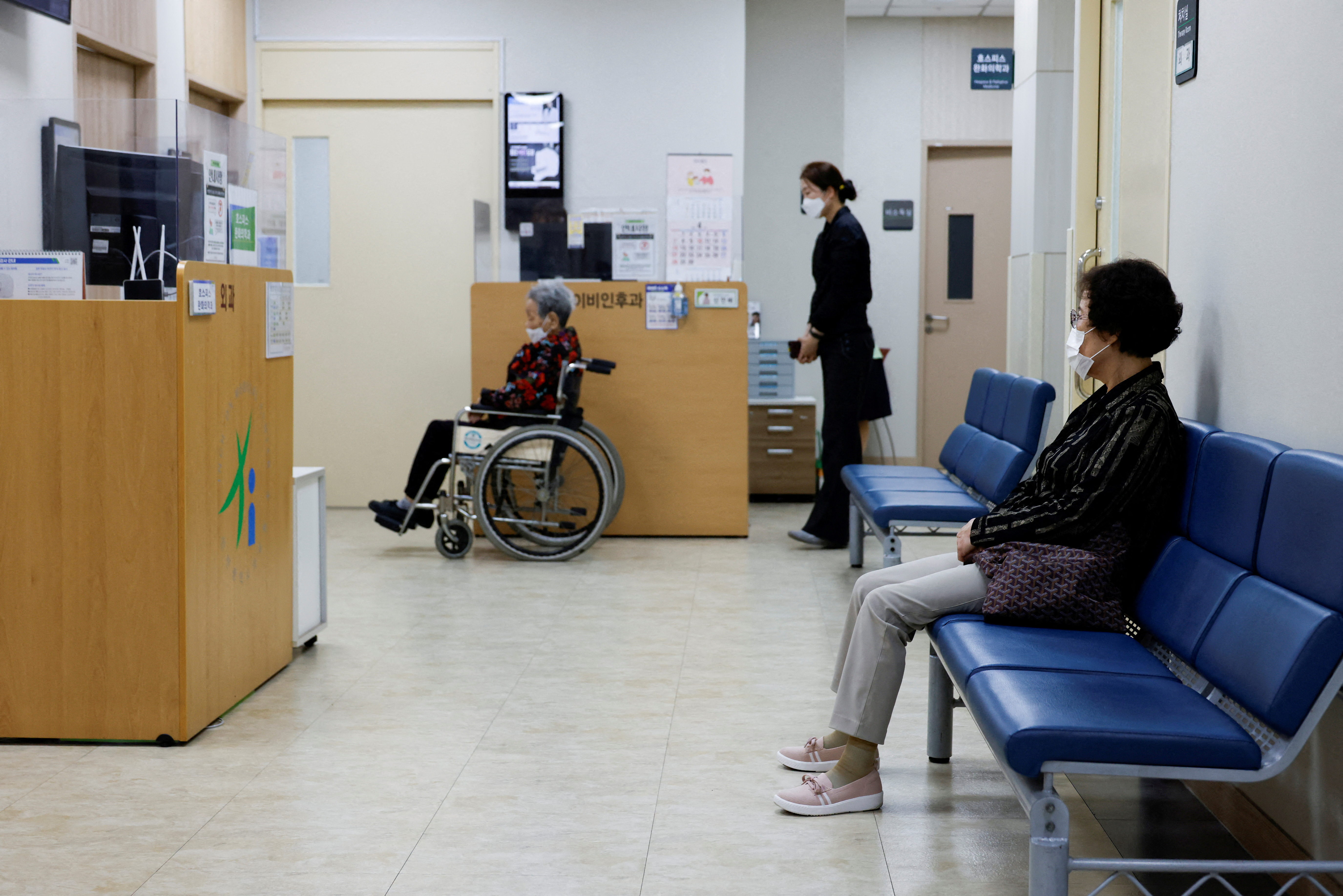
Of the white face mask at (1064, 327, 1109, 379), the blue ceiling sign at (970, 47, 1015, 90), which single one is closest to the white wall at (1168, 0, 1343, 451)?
the white face mask at (1064, 327, 1109, 379)

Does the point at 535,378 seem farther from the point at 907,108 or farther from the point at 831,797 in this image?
the point at 907,108

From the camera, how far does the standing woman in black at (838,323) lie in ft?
18.0

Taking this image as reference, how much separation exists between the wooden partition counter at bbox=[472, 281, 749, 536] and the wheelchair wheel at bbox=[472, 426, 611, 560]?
1.66 feet

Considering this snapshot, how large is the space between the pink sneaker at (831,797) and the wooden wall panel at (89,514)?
146 centimetres

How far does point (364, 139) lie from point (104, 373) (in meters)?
4.10

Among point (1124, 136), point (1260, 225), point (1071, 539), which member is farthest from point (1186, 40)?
point (1071, 539)

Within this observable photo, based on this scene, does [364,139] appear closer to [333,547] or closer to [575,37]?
[575,37]

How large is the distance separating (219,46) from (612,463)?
294 cm

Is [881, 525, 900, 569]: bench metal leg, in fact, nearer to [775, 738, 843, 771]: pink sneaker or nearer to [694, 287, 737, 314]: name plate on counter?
[775, 738, 843, 771]: pink sneaker

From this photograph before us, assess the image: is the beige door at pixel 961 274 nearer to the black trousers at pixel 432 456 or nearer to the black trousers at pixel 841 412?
the black trousers at pixel 841 412

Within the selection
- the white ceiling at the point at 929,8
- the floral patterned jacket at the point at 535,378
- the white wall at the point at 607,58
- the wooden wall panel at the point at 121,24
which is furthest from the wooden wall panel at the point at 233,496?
the white ceiling at the point at 929,8

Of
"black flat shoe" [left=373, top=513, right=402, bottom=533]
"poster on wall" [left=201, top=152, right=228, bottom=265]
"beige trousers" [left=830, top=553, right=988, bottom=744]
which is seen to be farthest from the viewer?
"black flat shoe" [left=373, top=513, right=402, bottom=533]

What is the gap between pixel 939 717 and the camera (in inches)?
116

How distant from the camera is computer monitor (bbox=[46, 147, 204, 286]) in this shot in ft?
9.98
